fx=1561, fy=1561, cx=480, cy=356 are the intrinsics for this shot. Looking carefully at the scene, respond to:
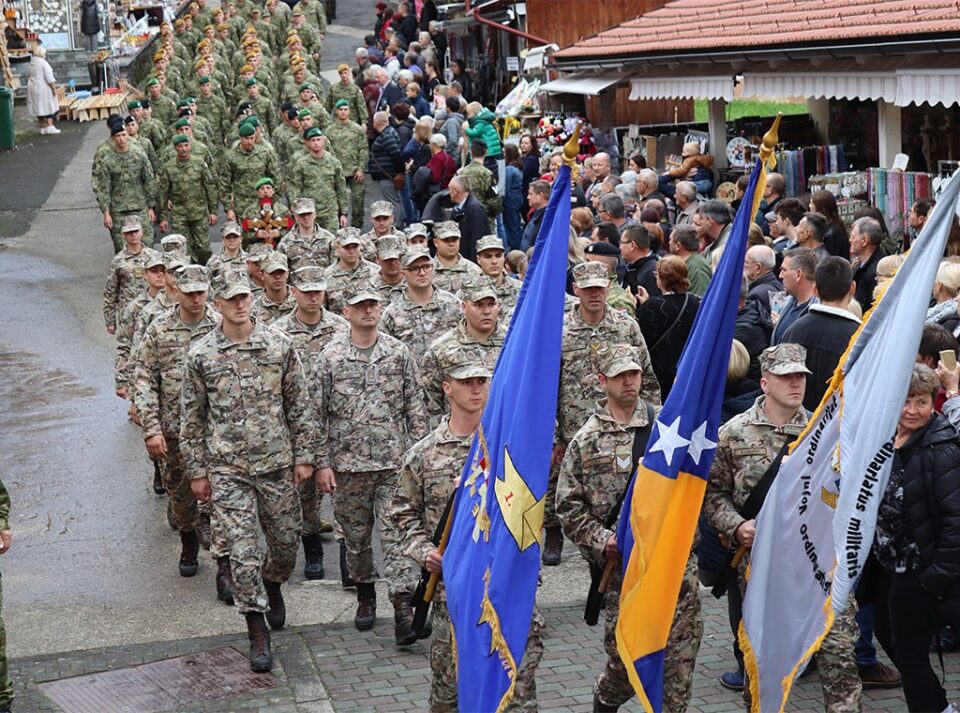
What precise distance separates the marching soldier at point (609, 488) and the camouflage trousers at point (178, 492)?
4.27m

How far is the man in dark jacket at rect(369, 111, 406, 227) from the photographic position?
22.3 meters

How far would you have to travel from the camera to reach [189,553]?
11320 mm

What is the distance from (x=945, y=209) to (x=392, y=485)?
497 centimetres

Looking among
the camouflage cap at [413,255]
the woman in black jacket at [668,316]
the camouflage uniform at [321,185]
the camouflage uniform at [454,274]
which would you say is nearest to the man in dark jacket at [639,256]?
the woman in black jacket at [668,316]

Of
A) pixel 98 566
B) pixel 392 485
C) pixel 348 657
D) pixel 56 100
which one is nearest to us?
pixel 348 657

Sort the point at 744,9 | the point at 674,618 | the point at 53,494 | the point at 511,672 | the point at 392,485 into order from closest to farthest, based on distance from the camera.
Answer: the point at 511,672 → the point at 674,618 → the point at 392,485 → the point at 53,494 → the point at 744,9

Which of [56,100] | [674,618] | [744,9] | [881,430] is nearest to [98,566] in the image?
[674,618]

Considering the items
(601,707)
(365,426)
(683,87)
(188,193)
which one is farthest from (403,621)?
(188,193)

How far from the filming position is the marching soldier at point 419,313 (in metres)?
11.9

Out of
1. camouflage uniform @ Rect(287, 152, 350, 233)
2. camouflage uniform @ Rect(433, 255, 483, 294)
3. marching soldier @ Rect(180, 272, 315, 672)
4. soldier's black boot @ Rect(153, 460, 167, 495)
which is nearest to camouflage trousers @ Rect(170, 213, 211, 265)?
camouflage uniform @ Rect(287, 152, 350, 233)

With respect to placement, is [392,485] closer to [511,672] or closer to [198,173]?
[511,672]

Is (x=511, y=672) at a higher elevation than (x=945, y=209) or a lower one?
lower

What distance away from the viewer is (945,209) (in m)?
6.04

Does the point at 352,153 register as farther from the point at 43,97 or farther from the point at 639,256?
the point at 43,97
